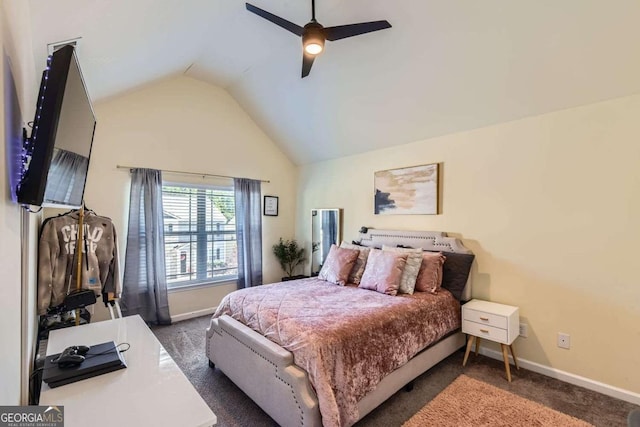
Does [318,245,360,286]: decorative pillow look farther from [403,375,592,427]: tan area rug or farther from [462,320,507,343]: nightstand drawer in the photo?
[403,375,592,427]: tan area rug

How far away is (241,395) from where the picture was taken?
232cm

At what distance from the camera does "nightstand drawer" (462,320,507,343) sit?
100 inches

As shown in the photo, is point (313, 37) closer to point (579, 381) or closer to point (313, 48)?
point (313, 48)

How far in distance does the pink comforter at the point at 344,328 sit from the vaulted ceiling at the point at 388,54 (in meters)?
1.96

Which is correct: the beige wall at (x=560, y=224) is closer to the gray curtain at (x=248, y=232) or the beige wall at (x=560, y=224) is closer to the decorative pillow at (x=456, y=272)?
the decorative pillow at (x=456, y=272)

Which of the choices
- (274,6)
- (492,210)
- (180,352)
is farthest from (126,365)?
(492,210)

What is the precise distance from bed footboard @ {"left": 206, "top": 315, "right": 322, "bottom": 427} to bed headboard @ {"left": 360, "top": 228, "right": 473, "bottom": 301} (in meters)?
1.95

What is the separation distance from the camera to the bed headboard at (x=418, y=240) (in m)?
3.11

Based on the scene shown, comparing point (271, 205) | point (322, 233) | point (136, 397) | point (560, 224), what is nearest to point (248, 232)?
point (271, 205)

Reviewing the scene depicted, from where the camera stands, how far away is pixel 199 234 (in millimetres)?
4227

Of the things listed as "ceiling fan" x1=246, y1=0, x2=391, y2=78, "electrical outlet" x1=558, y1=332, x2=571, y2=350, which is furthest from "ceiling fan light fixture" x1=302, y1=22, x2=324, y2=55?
"electrical outlet" x1=558, y1=332, x2=571, y2=350

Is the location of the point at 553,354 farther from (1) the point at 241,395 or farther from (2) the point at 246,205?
(2) the point at 246,205

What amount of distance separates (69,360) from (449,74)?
331 cm

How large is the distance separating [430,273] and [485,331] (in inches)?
25.9
